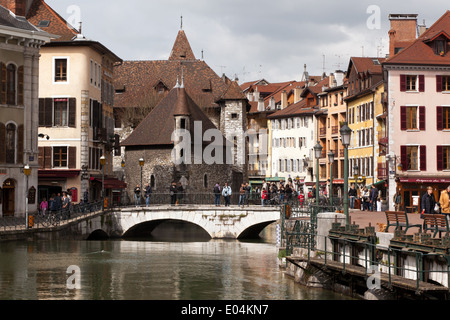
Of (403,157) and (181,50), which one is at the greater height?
(181,50)

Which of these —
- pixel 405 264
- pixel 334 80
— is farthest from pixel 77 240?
pixel 334 80

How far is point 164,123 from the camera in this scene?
68.7 metres

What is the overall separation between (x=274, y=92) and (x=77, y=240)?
239ft

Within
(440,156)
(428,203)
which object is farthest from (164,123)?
(428,203)

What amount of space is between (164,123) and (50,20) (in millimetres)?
14800

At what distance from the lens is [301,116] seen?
95125 mm

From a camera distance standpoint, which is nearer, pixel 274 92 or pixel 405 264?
pixel 405 264

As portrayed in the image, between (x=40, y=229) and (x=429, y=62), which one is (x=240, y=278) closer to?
(x=40, y=229)

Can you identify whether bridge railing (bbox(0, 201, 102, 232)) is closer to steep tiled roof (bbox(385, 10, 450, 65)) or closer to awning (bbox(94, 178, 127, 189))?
awning (bbox(94, 178, 127, 189))

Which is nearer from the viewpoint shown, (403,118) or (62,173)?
(62,173)

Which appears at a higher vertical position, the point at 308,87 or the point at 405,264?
the point at 308,87

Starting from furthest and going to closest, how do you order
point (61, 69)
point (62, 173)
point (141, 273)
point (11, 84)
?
1. point (61, 69)
2. point (62, 173)
3. point (11, 84)
4. point (141, 273)

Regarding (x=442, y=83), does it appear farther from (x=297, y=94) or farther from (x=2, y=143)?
(x=297, y=94)

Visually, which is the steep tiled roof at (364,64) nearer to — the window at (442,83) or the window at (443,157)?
the window at (442,83)
